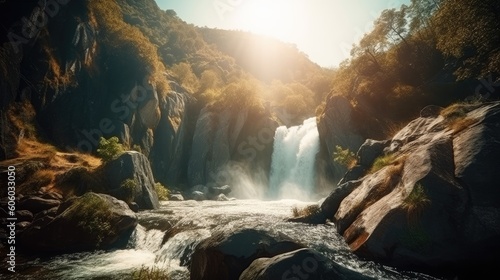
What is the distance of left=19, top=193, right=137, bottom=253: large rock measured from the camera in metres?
12.8

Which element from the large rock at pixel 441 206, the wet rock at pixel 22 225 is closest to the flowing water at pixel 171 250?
the large rock at pixel 441 206

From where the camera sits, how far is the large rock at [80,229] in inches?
503

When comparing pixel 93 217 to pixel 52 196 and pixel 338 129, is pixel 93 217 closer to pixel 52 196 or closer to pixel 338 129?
pixel 52 196

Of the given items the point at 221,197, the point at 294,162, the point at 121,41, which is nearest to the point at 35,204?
the point at 221,197

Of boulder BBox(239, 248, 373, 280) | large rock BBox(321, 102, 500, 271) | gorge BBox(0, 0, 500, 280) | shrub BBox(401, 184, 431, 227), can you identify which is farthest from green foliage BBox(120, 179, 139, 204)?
shrub BBox(401, 184, 431, 227)

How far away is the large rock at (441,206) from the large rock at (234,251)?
4.27m

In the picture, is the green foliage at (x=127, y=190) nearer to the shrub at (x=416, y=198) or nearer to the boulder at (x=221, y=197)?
the boulder at (x=221, y=197)

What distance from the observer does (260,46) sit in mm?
139500

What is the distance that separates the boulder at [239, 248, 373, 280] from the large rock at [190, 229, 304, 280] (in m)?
1.13

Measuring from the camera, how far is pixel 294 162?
41000 mm

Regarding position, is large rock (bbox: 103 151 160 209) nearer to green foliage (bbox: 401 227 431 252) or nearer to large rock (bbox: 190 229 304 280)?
large rock (bbox: 190 229 304 280)

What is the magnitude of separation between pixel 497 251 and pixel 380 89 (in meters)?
28.0

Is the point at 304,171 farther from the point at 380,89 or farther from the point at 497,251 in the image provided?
the point at 497,251

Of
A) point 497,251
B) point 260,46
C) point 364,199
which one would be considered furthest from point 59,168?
point 260,46
